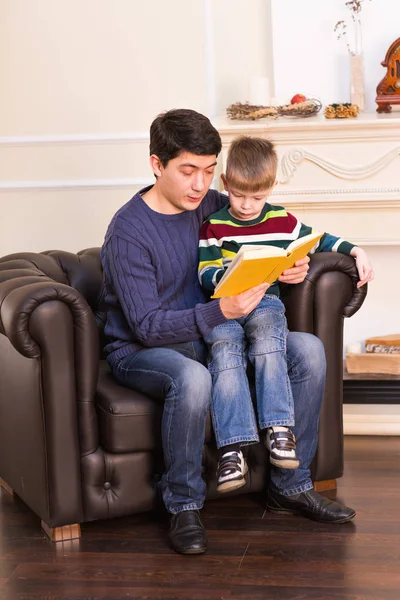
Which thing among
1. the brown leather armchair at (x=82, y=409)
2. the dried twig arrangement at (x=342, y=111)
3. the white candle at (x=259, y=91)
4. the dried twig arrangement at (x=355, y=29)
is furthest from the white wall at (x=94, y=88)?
the brown leather armchair at (x=82, y=409)

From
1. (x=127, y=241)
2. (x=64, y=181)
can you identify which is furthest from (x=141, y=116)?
(x=127, y=241)

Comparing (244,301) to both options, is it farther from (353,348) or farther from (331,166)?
(353,348)

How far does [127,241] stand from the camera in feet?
8.52

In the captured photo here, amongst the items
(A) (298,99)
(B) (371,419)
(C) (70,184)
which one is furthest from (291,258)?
(C) (70,184)

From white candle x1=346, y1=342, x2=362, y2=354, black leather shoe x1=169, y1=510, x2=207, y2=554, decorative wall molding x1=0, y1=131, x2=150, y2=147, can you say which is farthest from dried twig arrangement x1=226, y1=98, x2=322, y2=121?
black leather shoe x1=169, y1=510, x2=207, y2=554

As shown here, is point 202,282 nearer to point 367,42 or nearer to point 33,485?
point 33,485

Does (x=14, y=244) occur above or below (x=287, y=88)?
below

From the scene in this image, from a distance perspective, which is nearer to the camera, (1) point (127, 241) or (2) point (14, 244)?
(1) point (127, 241)

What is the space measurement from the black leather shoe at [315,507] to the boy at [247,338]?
215mm

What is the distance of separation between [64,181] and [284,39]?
114 cm

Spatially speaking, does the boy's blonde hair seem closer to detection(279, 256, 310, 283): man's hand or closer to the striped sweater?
the striped sweater

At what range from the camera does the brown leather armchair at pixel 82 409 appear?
2.47 m

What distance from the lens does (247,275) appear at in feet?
7.84

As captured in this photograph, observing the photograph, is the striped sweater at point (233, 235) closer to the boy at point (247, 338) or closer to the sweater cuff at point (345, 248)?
the boy at point (247, 338)
